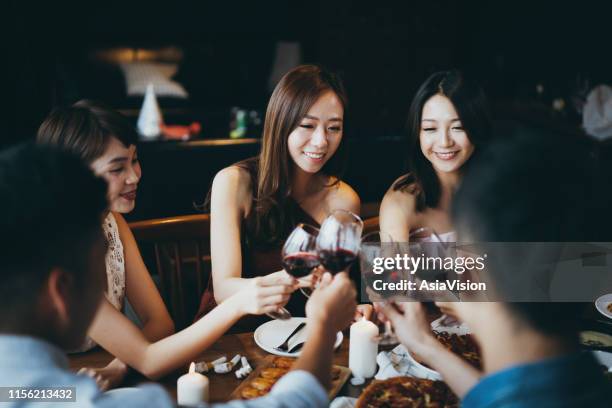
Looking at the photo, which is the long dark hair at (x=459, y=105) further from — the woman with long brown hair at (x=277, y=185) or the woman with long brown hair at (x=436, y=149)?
the woman with long brown hair at (x=277, y=185)

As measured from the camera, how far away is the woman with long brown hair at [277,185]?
2170mm

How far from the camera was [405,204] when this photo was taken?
8.07 ft

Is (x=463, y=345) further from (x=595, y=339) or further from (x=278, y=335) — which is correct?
(x=278, y=335)

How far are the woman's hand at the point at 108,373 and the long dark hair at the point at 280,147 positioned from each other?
942 millimetres

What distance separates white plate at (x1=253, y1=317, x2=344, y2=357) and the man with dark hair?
69 centimetres

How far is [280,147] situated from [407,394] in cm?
123

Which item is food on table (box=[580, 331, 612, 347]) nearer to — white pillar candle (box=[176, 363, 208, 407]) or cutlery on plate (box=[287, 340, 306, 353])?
cutlery on plate (box=[287, 340, 306, 353])

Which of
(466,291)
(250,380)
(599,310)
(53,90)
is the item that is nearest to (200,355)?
(250,380)

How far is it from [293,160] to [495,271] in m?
1.44

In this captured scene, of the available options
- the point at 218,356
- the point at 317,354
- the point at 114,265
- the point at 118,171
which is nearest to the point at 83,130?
the point at 118,171

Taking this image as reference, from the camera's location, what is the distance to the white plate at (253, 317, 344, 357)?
5.31 ft

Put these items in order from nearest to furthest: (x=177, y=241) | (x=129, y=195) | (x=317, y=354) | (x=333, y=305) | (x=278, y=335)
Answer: (x=317, y=354), (x=333, y=305), (x=278, y=335), (x=129, y=195), (x=177, y=241)

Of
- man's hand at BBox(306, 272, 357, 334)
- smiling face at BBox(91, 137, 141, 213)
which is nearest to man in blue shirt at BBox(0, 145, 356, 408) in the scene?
man's hand at BBox(306, 272, 357, 334)

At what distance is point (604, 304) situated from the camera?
1.95m
